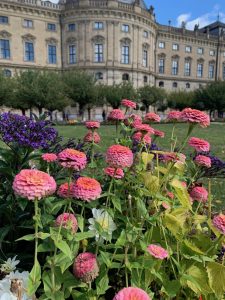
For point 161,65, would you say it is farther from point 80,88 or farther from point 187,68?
point 80,88

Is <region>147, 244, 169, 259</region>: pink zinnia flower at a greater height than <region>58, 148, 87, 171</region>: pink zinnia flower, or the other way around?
<region>58, 148, 87, 171</region>: pink zinnia flower

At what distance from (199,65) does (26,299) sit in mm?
61460

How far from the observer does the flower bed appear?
4.05 feet

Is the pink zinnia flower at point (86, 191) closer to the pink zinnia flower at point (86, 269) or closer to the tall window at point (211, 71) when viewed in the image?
the pink zinnia flower at point (86, 269)

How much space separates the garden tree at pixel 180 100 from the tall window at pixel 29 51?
2161cm

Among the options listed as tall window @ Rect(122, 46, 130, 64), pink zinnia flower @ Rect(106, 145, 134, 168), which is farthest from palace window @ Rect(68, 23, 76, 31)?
pink zinnia flower @ Rect(106, 145, 134, 168)

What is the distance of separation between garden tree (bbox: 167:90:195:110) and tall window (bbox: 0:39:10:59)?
24.3 meters

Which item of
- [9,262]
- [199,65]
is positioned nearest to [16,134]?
[9,262]

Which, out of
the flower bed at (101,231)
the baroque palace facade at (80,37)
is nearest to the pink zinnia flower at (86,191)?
the flower bed at (101,231)

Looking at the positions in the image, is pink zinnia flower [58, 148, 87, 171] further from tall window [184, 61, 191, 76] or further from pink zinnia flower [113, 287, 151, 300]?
tall window [184, 61, 191, 76]

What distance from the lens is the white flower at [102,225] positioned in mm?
1348

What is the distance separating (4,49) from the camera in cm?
4228

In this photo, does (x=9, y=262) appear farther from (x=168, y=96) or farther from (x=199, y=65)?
(x=199, y=65)

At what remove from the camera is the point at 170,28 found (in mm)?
53375
